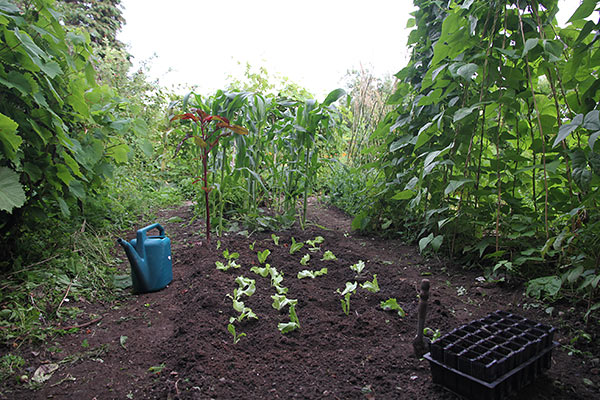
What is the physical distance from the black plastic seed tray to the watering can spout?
1.40m

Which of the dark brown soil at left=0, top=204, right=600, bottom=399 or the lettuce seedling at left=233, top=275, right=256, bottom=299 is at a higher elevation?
the lettuce seedling at left=233, top=275, right=256, bottom=299

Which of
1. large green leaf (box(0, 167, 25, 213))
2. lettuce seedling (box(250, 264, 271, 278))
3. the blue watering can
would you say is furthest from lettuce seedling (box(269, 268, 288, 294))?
large green leaf (box(0, 167, 25, 213))

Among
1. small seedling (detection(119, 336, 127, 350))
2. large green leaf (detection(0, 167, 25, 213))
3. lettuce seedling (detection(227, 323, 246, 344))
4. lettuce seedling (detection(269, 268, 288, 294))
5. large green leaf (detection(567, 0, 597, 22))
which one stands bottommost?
small seedling (detection(119, 336, 127, 350))

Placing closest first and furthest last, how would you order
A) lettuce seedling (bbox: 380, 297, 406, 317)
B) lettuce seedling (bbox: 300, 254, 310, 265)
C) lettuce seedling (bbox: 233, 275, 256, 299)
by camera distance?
lettuce seedling (bbox: 380, 297, 406, 317) < lettuce seedling (bbox: 233, 275, 256, 299) < lettuce seedling (bbox: 300, 254, 310, 265)

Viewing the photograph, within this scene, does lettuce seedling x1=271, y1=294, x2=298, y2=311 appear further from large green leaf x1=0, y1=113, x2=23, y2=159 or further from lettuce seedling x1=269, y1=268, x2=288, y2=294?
large green leaf x1=0, y1=113, x2=23, y2=159

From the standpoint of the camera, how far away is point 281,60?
5219 mm

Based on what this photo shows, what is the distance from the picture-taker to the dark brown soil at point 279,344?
1069 millimetres

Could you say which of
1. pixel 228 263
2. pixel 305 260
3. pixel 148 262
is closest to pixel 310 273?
pixel 305 260

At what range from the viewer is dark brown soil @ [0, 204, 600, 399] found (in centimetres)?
107

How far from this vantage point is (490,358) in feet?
3.17

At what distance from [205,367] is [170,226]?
1.97 meters

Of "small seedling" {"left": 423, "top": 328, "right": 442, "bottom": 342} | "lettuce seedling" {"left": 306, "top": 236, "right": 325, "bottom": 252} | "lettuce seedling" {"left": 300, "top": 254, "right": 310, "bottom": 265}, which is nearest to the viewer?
"small seedling" {"left": 423, "top": 328, "right": 442, "bottom": 342}

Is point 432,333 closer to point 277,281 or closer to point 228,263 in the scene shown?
point 277,281

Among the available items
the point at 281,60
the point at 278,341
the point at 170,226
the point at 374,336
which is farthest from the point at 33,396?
the point at 281,60
